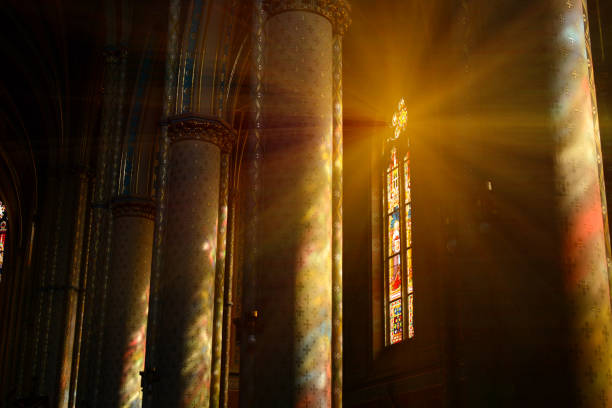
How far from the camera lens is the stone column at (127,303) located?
11.8 m

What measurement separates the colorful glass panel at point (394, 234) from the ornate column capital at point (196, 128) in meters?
6.05

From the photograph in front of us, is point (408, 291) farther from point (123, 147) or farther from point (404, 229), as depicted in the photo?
point (123, 147)

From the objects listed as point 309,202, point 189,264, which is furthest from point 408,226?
point 309,202

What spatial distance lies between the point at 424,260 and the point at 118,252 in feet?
17.4

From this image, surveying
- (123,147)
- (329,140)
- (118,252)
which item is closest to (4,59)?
(123,147)

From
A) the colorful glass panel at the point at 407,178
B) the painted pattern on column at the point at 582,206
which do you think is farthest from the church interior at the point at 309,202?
the colorful glass panel at the point at 407,178

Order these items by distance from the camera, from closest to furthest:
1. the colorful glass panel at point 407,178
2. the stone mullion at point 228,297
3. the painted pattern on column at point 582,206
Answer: the painted pattern on column at point 582,206, the colorful glass panel at point 407,178, the stone mullion at point 228,297

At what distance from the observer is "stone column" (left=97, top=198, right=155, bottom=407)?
38.8 ft

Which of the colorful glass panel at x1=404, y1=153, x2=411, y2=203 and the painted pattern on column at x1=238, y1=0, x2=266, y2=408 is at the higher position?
the colorful glass panel at x1=404, y1=153, x2=411, y2=203

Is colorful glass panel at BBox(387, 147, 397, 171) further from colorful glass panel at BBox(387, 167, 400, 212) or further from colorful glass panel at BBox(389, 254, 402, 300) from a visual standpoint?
colorful glass panel at BBox(389, 254, 402, 300)

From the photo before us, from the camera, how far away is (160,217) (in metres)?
9.91

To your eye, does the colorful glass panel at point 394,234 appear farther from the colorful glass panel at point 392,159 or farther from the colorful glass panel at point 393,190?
the colorful glass panel at point 392,159

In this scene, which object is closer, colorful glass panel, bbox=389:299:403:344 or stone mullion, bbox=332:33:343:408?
stone mullion, bbox=332:33:343:408

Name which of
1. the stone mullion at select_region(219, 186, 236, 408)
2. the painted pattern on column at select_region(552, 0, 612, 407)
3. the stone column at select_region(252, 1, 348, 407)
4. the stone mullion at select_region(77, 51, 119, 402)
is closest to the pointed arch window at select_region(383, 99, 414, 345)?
the stone mullion at select_region(219, 186, 236, 408)
